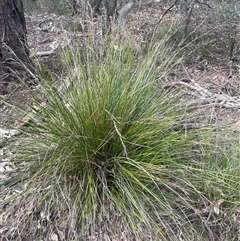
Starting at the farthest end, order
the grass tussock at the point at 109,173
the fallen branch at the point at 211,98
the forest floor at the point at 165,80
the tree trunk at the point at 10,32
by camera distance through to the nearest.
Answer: the tree trunk at the point at 10,32, the fallen branch at the point at 211,98, the forest floor at the point at 165,80, the grass tussock at the point at 109,173

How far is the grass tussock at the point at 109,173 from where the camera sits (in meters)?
1.78

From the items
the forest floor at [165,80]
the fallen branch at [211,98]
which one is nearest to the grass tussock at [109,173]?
the forest floor at [165,80]

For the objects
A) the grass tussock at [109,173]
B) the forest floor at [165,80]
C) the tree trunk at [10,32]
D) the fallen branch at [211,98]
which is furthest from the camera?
the tree trunk at [10,32]

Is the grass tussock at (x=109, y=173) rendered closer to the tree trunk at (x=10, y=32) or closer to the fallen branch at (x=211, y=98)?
the fallen branch at (x=211, y=98)

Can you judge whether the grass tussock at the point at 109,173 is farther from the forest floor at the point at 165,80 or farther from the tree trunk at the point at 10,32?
the tree trunk at the point at 10,32

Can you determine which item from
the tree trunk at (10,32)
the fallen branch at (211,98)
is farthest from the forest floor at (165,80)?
the tree trunk at (10,32)

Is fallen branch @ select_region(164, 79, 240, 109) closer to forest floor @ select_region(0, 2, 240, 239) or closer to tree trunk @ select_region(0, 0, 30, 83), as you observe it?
forest floor @ select_region(0, 2, 240, 239)

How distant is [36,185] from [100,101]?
21.6 inches

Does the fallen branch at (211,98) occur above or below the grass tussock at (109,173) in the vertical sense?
below

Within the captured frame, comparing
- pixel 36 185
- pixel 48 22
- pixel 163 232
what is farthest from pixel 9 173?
pixel 48 22

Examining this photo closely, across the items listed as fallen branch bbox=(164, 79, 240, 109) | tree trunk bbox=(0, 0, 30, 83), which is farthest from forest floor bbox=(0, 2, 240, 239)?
tree trunk bbox=(0, 0, 30, 83)

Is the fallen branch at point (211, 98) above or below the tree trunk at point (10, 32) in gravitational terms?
below

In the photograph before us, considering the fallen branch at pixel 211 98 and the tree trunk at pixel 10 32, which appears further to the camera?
the tree trunk at pixel 10 32

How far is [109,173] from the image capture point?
1933 mm
